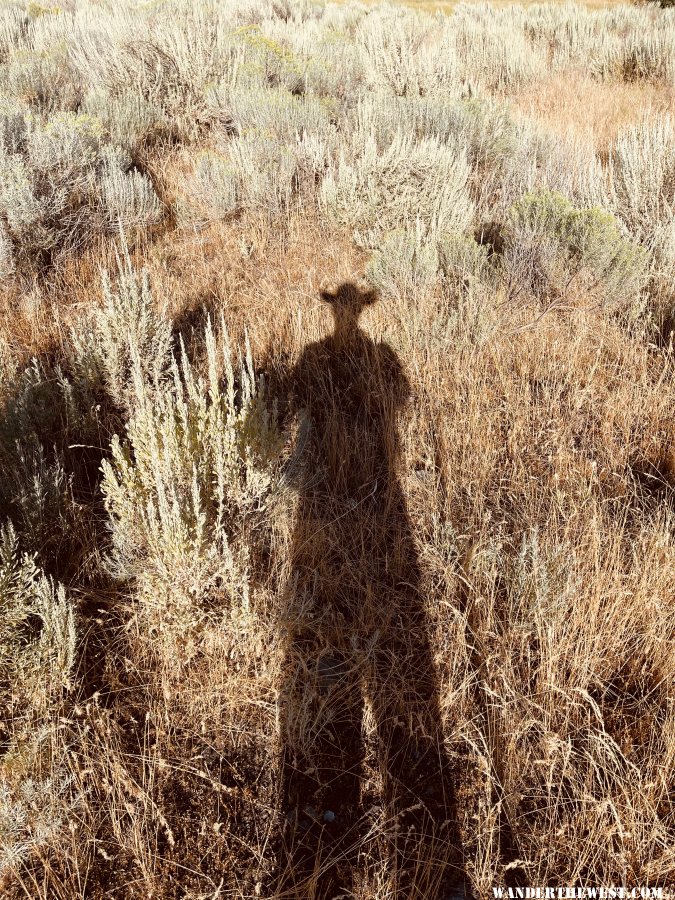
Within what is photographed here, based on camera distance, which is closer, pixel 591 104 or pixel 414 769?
pixel 414 769

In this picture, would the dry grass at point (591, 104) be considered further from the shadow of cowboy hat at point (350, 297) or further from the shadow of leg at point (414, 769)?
the shadow of leg at point (414, 769)

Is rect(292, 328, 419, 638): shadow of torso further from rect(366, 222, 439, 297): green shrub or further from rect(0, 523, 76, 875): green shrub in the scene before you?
rect(0, 523, 76, 875): green shrub

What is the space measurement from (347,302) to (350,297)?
0.08m

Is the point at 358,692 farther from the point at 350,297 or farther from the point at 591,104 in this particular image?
the point at 591,104

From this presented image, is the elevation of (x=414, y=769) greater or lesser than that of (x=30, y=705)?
lesser

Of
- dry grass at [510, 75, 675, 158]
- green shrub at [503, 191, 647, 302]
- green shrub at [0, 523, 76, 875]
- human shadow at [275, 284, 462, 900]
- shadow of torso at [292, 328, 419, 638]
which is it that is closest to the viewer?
green shrub at [0, 523, 76, 875]

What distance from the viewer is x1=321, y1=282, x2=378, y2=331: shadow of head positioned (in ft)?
13.0

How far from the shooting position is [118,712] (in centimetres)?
194

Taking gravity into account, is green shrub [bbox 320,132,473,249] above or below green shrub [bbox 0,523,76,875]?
above

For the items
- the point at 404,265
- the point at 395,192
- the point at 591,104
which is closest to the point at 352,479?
the point at 404,265

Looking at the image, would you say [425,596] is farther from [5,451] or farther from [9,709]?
[5,451]

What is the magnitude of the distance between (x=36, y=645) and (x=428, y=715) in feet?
4.60

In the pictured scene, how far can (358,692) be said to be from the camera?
207 centimetres

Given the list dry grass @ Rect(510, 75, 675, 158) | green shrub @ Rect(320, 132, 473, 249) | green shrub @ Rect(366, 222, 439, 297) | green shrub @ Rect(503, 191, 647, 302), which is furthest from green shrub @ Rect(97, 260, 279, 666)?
dry grass @ Rect(510, 75, 675, 158)
